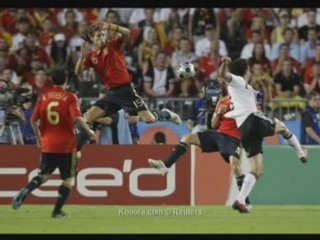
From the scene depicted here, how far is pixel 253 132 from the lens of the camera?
621 inches

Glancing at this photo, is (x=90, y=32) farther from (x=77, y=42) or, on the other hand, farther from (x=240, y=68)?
(x=77, y=42)

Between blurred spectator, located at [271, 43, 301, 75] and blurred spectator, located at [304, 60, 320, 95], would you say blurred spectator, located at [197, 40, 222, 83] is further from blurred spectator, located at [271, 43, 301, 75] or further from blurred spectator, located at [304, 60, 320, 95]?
blurred spectator, located at [304, 60, 320, 95]

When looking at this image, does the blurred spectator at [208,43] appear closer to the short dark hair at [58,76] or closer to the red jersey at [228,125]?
the red jersey at [228,125]

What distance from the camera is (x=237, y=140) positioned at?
54.1 feet

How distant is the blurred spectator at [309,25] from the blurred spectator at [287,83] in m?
1.17

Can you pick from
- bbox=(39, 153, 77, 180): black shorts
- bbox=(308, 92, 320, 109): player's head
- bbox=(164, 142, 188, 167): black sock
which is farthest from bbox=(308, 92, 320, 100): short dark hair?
bbox=(39, 153, 77, 180): black shorts

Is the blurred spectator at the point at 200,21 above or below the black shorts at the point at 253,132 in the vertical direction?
above

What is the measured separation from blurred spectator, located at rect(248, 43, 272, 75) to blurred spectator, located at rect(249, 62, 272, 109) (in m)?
0.11

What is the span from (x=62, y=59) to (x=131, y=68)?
143cm

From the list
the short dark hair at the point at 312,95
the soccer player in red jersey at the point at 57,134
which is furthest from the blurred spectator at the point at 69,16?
the soccer player in red jersey at the point at 57,134

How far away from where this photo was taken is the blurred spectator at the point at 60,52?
861 inches

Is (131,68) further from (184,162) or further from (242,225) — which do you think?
(242,225)

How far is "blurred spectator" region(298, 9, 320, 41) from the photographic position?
22.0 m

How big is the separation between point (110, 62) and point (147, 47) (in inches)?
217
